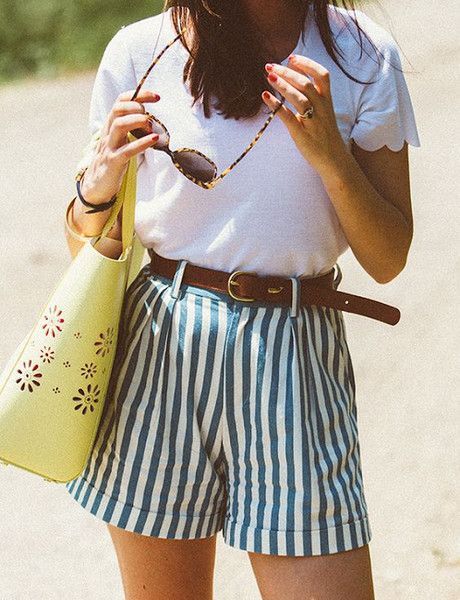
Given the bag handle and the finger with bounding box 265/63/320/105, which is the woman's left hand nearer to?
the finger with bounding box 265/63/320/105

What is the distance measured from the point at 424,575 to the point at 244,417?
166 centimetres

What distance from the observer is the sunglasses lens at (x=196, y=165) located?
1954 millimetres

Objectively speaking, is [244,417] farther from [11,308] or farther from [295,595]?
[11,308]

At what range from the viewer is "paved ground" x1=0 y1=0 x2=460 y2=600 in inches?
140

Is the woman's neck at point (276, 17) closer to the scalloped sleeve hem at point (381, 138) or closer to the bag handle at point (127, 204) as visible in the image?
the scalloped sleeve hem at point (381, 138)

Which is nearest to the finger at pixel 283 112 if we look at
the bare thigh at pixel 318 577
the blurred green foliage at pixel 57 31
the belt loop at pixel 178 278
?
the belt loop at pixel 178 278

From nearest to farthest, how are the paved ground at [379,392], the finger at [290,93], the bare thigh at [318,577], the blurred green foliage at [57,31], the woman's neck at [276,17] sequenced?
the finger at [290,93] < the bare thigh at [318,577] < the woman's neck at [276,17] < the paved ground at [379,392] < the blurred green foliage at [57,31]

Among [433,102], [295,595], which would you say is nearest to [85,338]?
[295,595]

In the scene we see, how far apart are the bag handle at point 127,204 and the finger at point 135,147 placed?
0.05 meters

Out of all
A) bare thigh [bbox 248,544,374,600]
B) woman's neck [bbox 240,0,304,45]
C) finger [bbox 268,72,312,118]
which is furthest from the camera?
woman's neck [bbox 240,0,304,45]

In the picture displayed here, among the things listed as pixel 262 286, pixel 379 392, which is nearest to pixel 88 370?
pixel 262 286

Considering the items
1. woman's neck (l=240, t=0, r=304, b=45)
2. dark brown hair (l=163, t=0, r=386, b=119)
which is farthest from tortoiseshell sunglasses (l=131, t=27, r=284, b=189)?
woman's neck (l=240, t=0, r=304, b=45)

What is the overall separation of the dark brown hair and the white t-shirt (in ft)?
0.06

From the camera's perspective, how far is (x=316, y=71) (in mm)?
1882
